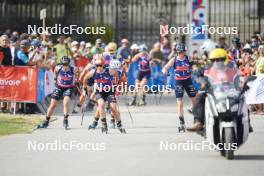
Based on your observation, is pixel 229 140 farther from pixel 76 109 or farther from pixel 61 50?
pixel 61 50

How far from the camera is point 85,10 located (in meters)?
45.5

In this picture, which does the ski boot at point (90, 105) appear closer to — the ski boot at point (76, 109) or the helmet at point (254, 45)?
the ski boot at point (76, 109)

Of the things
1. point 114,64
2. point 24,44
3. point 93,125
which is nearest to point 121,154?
point 93,125

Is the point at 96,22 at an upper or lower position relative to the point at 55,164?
upper

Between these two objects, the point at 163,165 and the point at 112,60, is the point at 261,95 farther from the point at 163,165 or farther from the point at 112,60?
the point at 163,165

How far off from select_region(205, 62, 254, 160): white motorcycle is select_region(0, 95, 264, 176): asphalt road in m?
0.32

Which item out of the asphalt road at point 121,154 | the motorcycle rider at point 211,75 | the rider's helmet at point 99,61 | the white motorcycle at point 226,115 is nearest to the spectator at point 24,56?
the asphalt road at point 121,154

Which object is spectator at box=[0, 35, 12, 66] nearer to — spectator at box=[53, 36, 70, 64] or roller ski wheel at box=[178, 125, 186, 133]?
spectator at box=[53, 36, 70, 64]

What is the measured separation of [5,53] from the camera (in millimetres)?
27812

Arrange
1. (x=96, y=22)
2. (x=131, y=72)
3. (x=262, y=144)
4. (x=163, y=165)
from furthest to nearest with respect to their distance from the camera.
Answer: (x=96, y=22)
(x=131, y=72)
(x=262, y=144)
(x=163, y=165)

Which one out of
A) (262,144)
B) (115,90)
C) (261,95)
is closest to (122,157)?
(262,144)

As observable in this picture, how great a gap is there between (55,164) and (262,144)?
5.15 meters

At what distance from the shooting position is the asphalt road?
1659cm

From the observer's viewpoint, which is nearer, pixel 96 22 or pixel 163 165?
pixel 163 165
